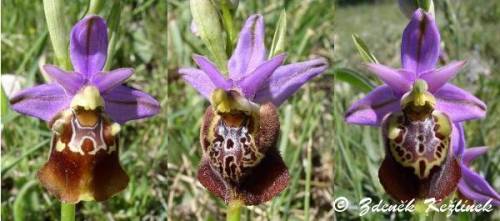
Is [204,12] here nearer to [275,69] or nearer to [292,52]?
[275,69]

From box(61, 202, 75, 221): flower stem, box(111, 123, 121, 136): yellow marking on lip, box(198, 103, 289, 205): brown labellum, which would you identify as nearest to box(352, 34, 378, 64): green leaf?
box(198, 103, 289, 205): brown labellum

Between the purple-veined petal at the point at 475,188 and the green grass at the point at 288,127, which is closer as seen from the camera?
the purple-veined petal at the point at 475,188

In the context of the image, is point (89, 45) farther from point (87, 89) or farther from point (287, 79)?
point (287, 79)

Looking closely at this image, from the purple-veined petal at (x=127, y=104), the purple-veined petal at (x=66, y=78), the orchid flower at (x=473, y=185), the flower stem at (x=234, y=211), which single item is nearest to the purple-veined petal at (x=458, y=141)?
the orchid flower at (x=473, y=185)

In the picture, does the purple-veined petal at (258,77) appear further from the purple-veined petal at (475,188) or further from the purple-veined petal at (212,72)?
the purple-veined petal at (475,188)

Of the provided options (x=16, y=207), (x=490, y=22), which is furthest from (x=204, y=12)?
(x=490, y=22)

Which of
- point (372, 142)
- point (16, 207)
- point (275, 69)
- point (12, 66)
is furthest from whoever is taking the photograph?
point (12, 66)
